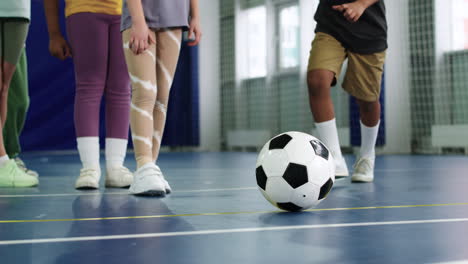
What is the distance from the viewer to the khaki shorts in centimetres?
273

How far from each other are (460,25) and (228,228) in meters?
5.59

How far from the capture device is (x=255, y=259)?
1.06m

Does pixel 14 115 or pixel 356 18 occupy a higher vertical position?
pixel 356 18

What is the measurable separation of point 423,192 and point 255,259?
4.64 feet

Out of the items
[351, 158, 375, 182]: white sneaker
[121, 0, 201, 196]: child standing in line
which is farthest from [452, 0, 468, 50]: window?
[121, 0, 201, 196]: child standing in line

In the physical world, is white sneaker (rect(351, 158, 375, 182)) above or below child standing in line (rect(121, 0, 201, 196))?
below

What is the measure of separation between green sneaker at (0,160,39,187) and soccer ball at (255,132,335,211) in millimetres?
1233

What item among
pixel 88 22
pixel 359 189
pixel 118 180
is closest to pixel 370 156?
pixel 359 189

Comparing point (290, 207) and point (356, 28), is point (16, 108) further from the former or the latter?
point (290, 207)

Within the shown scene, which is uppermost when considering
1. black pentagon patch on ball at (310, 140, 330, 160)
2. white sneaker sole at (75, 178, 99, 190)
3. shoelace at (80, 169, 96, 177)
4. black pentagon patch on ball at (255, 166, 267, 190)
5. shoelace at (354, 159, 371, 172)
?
black pentagon patch on ball at (310, 140, 330, 160)

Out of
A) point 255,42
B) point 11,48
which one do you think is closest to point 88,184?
point 11,48

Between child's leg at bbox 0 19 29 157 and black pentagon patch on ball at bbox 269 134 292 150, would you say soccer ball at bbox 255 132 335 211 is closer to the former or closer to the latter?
black pentagon patch on ball at bbox 269 134 292 150

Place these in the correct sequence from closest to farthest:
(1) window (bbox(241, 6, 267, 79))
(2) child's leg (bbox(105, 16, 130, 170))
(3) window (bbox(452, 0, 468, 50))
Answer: (2) child's leg (bbox(105, 16, 130, 170)) → (3) window (bbox(452, 0, 468, 50)) → (1) window (bbox(241, 6, 267, 79))

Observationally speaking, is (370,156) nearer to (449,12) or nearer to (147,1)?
(147,1)
